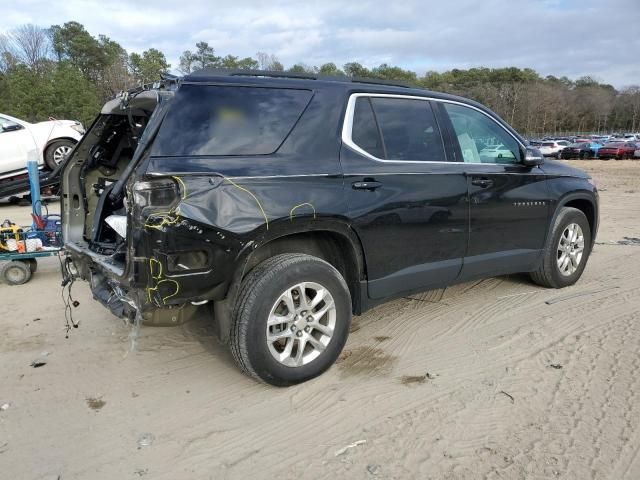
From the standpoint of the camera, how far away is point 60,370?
3621 millimetres

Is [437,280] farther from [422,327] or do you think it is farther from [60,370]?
[60,370]

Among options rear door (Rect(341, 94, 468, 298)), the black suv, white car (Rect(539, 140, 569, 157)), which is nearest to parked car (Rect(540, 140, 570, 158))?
white car (Rect(539, 140, 569, 157))

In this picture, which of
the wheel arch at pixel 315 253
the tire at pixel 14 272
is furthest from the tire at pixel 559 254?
the tire at pixel 14 272

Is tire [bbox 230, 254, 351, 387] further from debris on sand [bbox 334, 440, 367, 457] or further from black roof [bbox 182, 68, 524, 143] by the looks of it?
black roof [bbox 182, 68, 524, 143]

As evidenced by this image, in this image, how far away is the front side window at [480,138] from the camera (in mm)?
4223

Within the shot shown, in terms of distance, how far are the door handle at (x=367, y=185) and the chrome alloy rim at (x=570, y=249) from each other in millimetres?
2555

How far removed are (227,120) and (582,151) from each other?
137ft

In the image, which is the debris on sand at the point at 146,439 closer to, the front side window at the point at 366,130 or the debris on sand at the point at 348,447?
the debris on sand at the point at 348,447

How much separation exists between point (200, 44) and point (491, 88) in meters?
50.5

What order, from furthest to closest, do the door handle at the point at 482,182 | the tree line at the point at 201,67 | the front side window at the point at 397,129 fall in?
1. the tree line at the point at 201,67
2. the door handle at the point at 482,182
3. the front side window at the point at 397,129

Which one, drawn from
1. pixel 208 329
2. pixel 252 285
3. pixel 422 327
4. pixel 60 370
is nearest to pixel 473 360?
pixel 422 327

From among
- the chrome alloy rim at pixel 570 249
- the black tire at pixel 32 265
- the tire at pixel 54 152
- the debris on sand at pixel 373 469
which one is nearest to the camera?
the debris on sand at pixel 373 469

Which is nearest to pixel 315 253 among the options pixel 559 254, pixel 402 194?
pixel 402 194

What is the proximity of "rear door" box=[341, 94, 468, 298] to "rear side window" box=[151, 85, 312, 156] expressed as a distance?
18.9 inches
